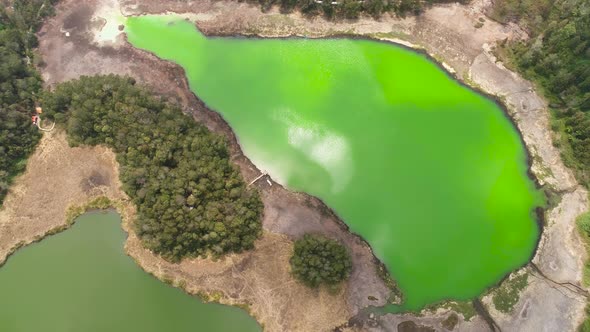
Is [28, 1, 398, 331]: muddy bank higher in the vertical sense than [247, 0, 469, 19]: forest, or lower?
lower

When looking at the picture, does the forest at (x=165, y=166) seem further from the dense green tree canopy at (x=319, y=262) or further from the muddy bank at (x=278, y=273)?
the dense green tree canopy at (x=319, y=262)

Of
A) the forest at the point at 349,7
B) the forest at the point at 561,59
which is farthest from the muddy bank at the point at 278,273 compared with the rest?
the forest at the point at 561,59

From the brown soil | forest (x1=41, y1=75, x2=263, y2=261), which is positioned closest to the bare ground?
the brown soil

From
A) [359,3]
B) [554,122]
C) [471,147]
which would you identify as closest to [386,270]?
[471,147]

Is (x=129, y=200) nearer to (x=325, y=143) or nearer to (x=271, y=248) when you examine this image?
(x=271, y=248)

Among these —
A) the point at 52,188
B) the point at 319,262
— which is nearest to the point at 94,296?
the point at 52,188

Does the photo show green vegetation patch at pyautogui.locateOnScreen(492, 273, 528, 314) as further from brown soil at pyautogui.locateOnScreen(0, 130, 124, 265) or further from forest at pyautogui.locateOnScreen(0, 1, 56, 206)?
forest at pyautogui.locateOnScreen(0, 1, 56, 206)

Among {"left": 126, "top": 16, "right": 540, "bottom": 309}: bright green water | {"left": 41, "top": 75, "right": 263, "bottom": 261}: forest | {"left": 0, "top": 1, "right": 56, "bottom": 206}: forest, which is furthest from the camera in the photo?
{"left": 0, "top": 1, "right": 56, "bottom": 206}: forest
